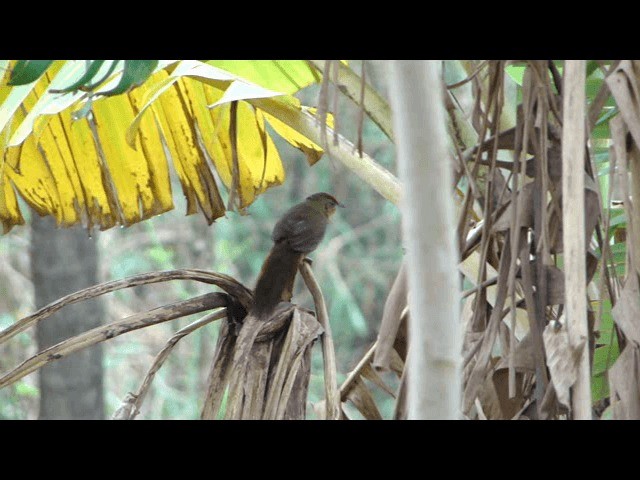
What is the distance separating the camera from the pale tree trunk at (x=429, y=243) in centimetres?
49

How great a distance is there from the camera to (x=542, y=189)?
85 centimetres

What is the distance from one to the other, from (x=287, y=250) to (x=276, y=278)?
0.55 feet

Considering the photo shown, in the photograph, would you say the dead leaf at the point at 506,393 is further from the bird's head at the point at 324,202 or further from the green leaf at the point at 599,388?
the bird's head at the point at 324,202

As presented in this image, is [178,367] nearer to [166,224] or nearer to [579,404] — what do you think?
[166,224]

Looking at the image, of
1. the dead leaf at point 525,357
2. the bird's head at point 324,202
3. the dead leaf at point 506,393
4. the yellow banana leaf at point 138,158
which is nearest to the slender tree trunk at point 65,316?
the bird's head at point 324,202

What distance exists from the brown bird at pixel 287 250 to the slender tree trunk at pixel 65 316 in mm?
1057

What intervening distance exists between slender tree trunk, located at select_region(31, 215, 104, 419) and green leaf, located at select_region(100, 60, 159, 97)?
1540mm

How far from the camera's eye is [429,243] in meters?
0.49

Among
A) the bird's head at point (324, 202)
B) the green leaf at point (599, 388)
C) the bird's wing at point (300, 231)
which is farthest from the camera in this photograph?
the bird's head at point (324, 202)

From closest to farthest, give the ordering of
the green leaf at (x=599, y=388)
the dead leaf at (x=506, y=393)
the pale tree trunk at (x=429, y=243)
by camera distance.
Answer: the pale tree trunk at (x=429, y=243) < the dead leaf at (x=506, y=393) < the green leaf at (x=599, y=388)

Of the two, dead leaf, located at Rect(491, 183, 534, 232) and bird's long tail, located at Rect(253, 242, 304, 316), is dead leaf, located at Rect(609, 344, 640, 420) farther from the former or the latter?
bird's long tail, located at Rect(253, 242, 304, 316)
